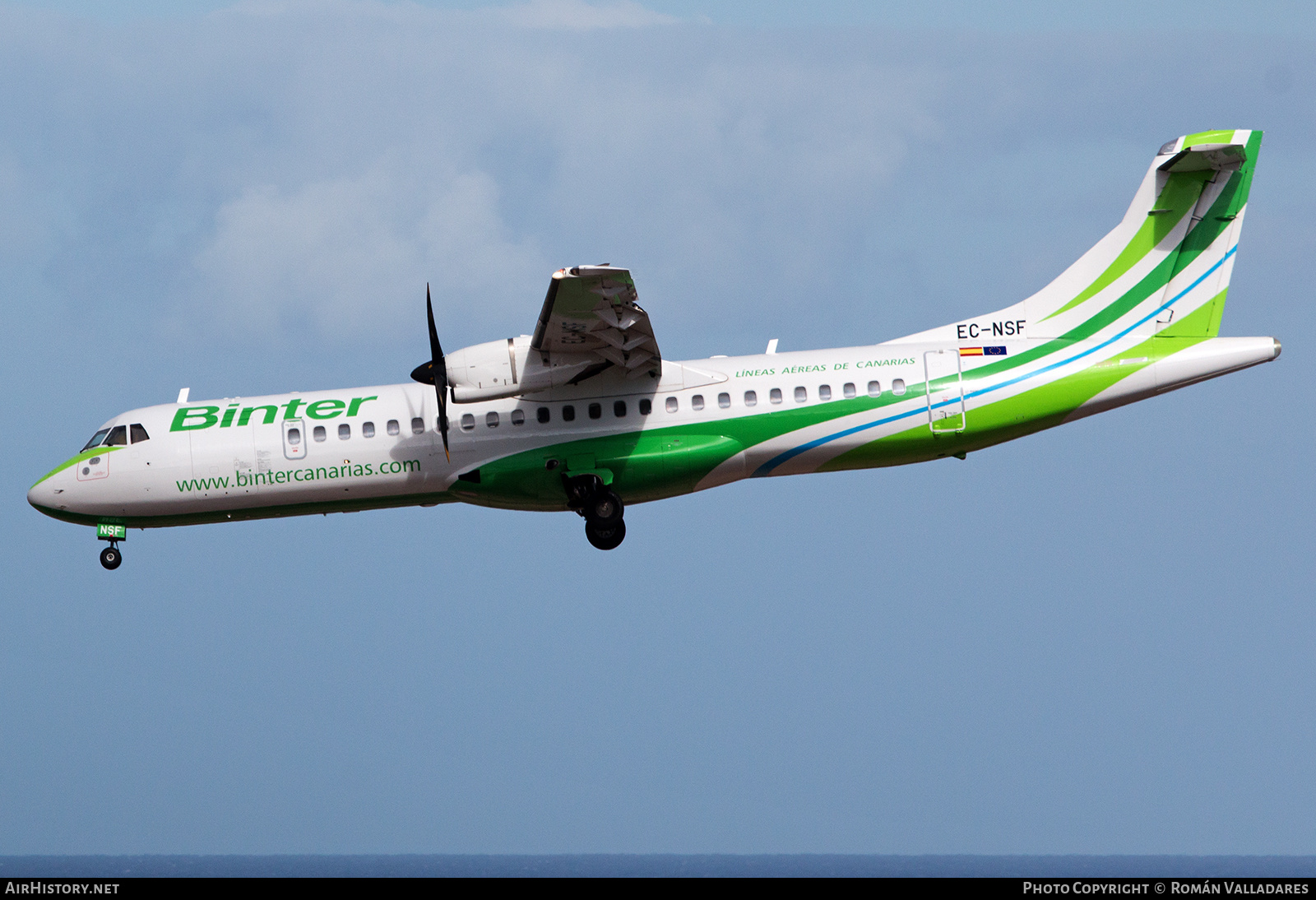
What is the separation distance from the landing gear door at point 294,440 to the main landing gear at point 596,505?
4546mm

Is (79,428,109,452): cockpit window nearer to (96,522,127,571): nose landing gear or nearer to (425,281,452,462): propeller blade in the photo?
(96,522,127,571): nose landing gear

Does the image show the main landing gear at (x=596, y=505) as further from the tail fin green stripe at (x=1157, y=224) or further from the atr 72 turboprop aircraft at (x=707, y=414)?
the tail fin green stripe at (x=1157, y=224)

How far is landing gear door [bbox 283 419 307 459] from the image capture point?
889 inches

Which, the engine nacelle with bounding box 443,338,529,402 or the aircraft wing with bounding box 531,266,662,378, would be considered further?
the engine nacelle with bounding box 443,338,529,402

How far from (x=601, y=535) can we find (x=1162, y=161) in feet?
38.4

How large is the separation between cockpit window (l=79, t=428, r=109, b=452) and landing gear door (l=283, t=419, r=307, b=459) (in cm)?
348

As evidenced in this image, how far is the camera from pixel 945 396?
22.1m

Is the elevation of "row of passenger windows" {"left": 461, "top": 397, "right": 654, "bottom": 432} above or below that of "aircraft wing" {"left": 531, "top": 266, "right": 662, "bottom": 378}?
below

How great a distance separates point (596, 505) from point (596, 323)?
3330 mm

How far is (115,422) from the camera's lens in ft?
77.4

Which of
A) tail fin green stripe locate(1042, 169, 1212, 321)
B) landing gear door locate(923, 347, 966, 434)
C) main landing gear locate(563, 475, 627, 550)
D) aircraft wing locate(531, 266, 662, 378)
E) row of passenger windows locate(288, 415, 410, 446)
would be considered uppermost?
tail fin green stripe locate(1042, 169, 1212, 321)

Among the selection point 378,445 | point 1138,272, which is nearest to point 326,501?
point 378,445

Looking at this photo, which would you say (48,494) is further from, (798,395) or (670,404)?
(798,395)

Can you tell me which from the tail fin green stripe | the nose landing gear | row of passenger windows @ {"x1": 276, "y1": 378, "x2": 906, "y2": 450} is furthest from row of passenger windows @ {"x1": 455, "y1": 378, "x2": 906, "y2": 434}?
the nose landing gear
